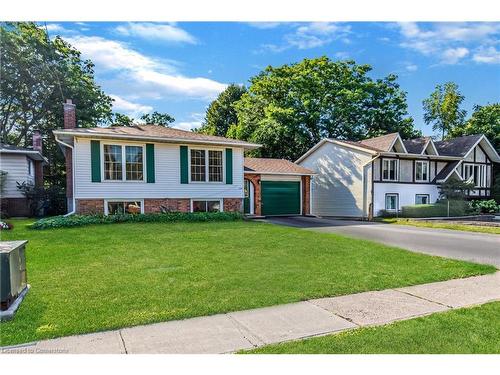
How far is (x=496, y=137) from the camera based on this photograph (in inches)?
1069

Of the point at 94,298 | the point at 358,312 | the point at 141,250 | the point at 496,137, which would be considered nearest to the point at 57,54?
the point at 141,250

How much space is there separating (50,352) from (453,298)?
5.03m

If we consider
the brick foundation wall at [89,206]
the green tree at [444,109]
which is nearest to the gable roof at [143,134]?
the brick foundation wall at [89,206]

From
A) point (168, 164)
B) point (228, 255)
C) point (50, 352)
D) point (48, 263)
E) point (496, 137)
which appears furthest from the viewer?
point (496, 137)

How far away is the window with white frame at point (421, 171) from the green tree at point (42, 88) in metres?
23.4

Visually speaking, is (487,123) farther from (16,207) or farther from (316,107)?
(16,207)

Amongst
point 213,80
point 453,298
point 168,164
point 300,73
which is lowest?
point 453,298

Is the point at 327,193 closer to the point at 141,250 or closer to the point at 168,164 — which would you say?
the point at 168,164

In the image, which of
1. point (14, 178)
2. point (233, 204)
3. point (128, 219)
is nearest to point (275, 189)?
point (233, 204)

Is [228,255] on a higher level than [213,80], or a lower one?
lower

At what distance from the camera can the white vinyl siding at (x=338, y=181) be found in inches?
821

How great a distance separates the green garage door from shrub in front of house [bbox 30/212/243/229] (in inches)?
153

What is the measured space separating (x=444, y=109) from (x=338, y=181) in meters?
20.0

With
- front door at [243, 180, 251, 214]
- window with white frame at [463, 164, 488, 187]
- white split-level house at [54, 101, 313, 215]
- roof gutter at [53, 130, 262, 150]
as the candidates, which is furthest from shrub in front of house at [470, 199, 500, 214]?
roof gutter at [53, 130, 262, 150]
